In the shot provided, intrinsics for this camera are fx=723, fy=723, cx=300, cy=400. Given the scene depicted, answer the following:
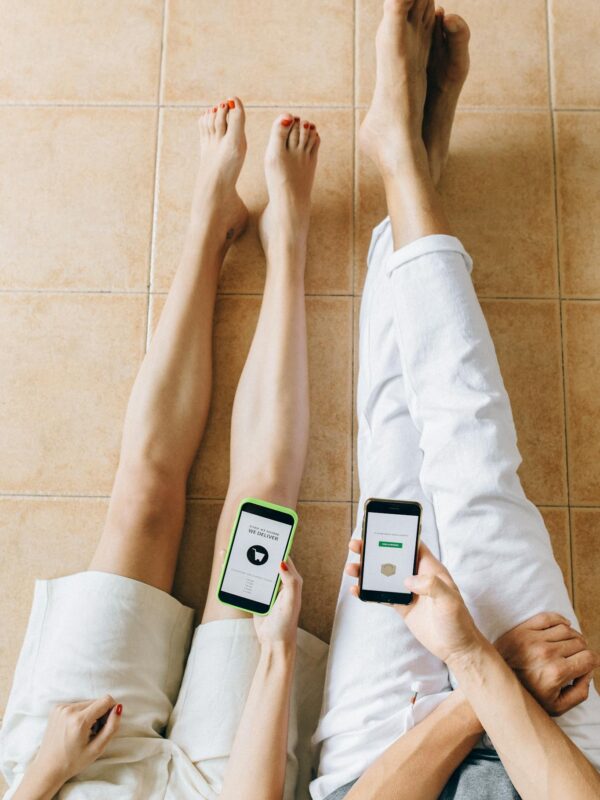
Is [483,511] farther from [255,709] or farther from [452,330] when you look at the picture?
[255,709]

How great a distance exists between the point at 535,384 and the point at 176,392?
62cm

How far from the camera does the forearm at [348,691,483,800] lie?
2.62 ft

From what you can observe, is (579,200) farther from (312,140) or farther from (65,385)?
(65,385)

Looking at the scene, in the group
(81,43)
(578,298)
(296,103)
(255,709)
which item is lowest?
(255,709)

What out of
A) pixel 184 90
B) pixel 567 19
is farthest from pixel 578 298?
pixel 184 90

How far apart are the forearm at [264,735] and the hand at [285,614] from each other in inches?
0.5

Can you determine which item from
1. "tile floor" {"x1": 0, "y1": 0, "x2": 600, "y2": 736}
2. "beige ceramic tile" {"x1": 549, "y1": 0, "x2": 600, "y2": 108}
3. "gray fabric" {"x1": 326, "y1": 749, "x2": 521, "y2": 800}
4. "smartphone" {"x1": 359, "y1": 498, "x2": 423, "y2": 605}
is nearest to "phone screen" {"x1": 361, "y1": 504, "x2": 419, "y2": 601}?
"smartphone" {"x1": 359, "y1": 498, "x2": 423, "y2": 605}

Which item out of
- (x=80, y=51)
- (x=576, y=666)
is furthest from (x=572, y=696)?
(x=80, y=51)

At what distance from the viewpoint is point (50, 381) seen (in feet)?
4.22

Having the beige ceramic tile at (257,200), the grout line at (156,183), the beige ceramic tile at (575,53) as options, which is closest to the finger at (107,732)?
the grout line at (156,183)

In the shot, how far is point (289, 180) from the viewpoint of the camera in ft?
4.17

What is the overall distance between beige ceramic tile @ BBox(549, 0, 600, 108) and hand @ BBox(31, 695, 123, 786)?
1.29 m

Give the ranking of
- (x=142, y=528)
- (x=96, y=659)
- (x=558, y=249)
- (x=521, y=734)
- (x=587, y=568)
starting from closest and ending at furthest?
1. (x=521, y=734)
2. (x=96, y=659)
3. (x=142, y=528)
4. (x=587, y=568)
5. (x=558, y=249)

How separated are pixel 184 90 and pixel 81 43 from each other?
23cm
